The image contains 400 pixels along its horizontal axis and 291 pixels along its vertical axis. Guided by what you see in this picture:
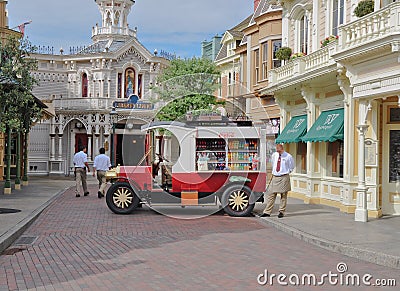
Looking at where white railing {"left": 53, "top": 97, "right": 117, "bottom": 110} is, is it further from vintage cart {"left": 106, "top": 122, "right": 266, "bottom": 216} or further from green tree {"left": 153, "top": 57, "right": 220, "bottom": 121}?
vintage cart {"left": 106, "top": 122, "right": 266, "bottom": 216}

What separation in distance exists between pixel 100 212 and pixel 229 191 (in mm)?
3749

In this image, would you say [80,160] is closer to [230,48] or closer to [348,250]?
[348,250]

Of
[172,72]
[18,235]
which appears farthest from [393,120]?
[172,72]

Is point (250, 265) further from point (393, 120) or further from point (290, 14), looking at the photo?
point (290, 14)

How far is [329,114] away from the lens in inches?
707

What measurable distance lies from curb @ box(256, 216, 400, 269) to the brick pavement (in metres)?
0.17

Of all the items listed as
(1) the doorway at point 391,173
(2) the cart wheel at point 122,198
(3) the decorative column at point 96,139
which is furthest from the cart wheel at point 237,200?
(3) the decorative column at point 96,139

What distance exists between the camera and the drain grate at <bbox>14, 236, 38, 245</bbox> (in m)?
10.9

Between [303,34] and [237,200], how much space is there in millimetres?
8341

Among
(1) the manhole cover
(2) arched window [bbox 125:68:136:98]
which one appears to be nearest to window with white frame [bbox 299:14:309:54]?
(1) the manhole cover

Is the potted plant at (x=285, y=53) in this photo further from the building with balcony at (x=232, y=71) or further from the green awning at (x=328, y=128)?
the building with balcony at (x=232, y=71)

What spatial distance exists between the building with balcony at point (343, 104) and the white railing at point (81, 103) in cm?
2120

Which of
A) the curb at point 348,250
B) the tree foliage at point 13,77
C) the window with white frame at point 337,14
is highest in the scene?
the window with white frame at point 337,14

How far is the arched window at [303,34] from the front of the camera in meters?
20.9
